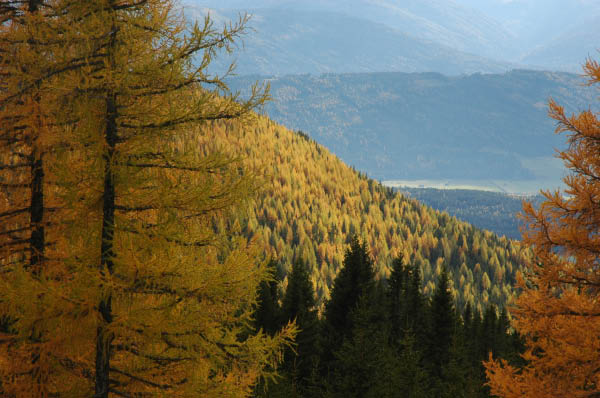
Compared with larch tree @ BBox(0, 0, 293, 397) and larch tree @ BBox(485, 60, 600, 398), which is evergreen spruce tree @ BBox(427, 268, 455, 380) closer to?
larch tree @ BBox(485, 60, 600, 398)

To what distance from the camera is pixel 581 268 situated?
1132 centimetres

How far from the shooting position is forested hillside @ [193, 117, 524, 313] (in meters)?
117

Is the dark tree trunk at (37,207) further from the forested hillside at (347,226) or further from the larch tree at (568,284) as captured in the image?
the forested hillside at (347,226)

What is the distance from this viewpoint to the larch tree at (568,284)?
10.8 m

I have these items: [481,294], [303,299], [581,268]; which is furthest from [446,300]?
[481,294]

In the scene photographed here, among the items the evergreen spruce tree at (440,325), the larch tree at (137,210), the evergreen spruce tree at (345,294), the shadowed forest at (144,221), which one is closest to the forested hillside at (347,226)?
the evergreen spruce tree at (440,325)

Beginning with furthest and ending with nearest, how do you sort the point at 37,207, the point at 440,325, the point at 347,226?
1. the point at 347,226
2. the point at 440,325
3. the point at 37,207

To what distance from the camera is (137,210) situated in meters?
8.82

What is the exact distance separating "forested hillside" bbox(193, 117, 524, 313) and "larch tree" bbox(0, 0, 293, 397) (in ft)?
273

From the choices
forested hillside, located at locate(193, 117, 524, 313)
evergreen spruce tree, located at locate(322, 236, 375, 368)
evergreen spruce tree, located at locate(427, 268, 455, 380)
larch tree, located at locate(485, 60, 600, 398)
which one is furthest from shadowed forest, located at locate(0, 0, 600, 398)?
forested hillside, located at locate(193, 117, 524, 313)

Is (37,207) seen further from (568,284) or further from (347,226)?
(347,226)

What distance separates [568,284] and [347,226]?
13294cm

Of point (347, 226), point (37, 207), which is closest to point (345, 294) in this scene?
point (37, 207)

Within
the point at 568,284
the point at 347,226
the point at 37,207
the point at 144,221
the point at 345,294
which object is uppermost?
the point at 37,207
